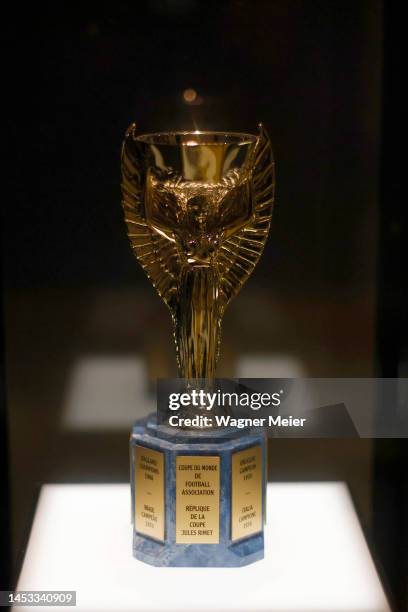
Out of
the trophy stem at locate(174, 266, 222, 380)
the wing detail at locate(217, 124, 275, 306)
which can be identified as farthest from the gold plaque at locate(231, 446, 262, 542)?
the wing detail at locate(217, 124, 275, 306)

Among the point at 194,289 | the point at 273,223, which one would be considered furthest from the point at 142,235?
the point at 273,223

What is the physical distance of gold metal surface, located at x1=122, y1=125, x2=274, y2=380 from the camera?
1.14 meters

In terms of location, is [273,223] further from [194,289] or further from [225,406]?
[225,406]

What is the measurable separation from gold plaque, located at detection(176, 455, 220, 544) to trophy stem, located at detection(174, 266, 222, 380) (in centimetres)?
12

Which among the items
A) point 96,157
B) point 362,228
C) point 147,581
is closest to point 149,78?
point 96,157

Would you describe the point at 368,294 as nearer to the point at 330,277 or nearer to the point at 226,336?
the point at 330,277

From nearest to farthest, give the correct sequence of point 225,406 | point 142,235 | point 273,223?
point 225,406, point 142,235, point 273,223

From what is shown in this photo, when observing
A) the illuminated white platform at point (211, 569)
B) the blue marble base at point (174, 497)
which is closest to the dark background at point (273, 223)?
the illuminated white platform at point (211, 569)

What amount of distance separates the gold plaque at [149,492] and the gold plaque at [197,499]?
2cm

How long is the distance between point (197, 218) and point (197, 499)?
36cm

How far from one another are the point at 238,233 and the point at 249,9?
1.00ft

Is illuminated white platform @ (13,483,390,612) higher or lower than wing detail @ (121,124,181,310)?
lower

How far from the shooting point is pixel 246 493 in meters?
1.16

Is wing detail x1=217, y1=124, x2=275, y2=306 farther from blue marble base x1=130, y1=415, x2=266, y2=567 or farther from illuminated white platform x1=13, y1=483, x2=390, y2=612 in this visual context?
illuminated white platform x1=13, y1=483, x2=390, y2=612
